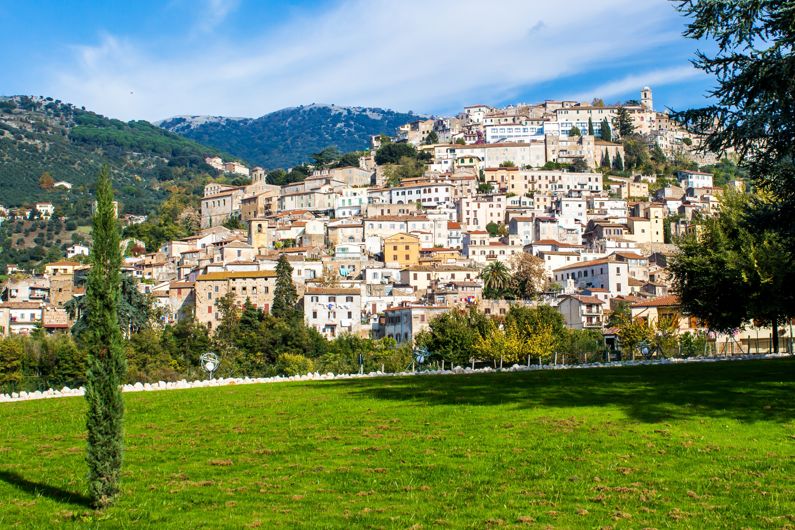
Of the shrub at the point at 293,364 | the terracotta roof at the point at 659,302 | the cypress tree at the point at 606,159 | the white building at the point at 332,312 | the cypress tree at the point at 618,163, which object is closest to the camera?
the shrub at the point at 293,364

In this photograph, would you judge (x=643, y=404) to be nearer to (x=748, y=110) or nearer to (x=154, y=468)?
(x=748, y=110)

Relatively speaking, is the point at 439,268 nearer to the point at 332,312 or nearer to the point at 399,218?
the point at 332,312

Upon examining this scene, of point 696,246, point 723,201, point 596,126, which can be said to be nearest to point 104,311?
point 696,246

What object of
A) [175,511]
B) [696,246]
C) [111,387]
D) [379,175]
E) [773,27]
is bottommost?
[175,511]

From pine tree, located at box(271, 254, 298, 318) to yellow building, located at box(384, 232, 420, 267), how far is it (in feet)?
74.2

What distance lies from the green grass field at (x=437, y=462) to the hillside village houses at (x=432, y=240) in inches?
1688

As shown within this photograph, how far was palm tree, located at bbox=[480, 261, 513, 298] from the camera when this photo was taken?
307 ft

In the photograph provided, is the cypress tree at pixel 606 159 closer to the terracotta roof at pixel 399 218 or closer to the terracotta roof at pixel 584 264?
the terracotta roof at pixel 399 218

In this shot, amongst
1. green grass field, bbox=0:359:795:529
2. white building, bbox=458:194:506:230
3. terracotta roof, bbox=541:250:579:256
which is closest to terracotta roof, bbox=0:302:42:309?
terracotta roof, bbox=541:250:579:256

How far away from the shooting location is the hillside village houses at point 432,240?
88.0 meters

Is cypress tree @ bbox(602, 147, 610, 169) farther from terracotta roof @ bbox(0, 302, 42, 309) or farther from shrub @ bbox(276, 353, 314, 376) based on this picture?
shrub @ bbox(276, 353, 314, 376)

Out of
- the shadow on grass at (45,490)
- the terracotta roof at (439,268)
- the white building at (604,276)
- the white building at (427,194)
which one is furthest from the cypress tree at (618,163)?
the shadow on grass at (45,490)

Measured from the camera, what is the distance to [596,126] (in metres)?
184

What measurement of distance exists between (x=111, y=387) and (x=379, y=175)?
149 meters
